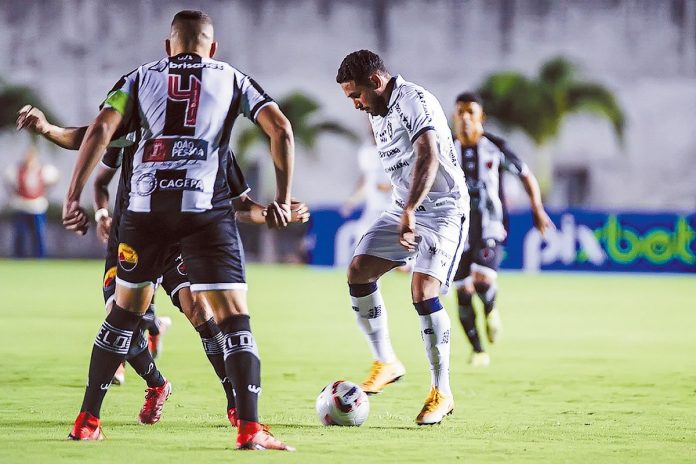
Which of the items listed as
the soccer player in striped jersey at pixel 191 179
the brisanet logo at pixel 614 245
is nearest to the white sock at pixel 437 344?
the soccer player in striped jersey at pixel 191 179

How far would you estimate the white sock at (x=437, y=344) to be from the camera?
321 inches

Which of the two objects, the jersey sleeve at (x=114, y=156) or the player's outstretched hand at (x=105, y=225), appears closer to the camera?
the jersey sleeve at (x=114, y=156)

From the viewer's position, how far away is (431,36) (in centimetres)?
4191

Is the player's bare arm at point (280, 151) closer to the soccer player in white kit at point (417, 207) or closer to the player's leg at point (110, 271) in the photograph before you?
the soccer player in white kit at point (417, 207)

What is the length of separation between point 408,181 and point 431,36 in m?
33.8

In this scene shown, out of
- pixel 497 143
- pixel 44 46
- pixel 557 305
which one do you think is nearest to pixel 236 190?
pixel 497 143

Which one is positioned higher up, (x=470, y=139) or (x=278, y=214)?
(x=278, y=214)

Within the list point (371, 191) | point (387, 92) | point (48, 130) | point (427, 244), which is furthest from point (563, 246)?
point (48, 130)

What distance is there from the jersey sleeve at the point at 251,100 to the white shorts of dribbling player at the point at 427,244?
200 cm

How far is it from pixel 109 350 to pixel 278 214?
110 cm

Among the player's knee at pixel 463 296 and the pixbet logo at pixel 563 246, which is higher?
the player's knee at pixel 463 296

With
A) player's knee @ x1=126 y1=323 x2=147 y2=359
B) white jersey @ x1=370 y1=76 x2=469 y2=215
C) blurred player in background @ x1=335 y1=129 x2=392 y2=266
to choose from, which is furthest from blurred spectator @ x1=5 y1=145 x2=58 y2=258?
player's knee @ x1=126 y1=323 x2=147 y2=359

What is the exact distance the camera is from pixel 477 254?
39.8 feet

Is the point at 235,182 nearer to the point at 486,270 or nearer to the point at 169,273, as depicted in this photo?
the point at 169,273
